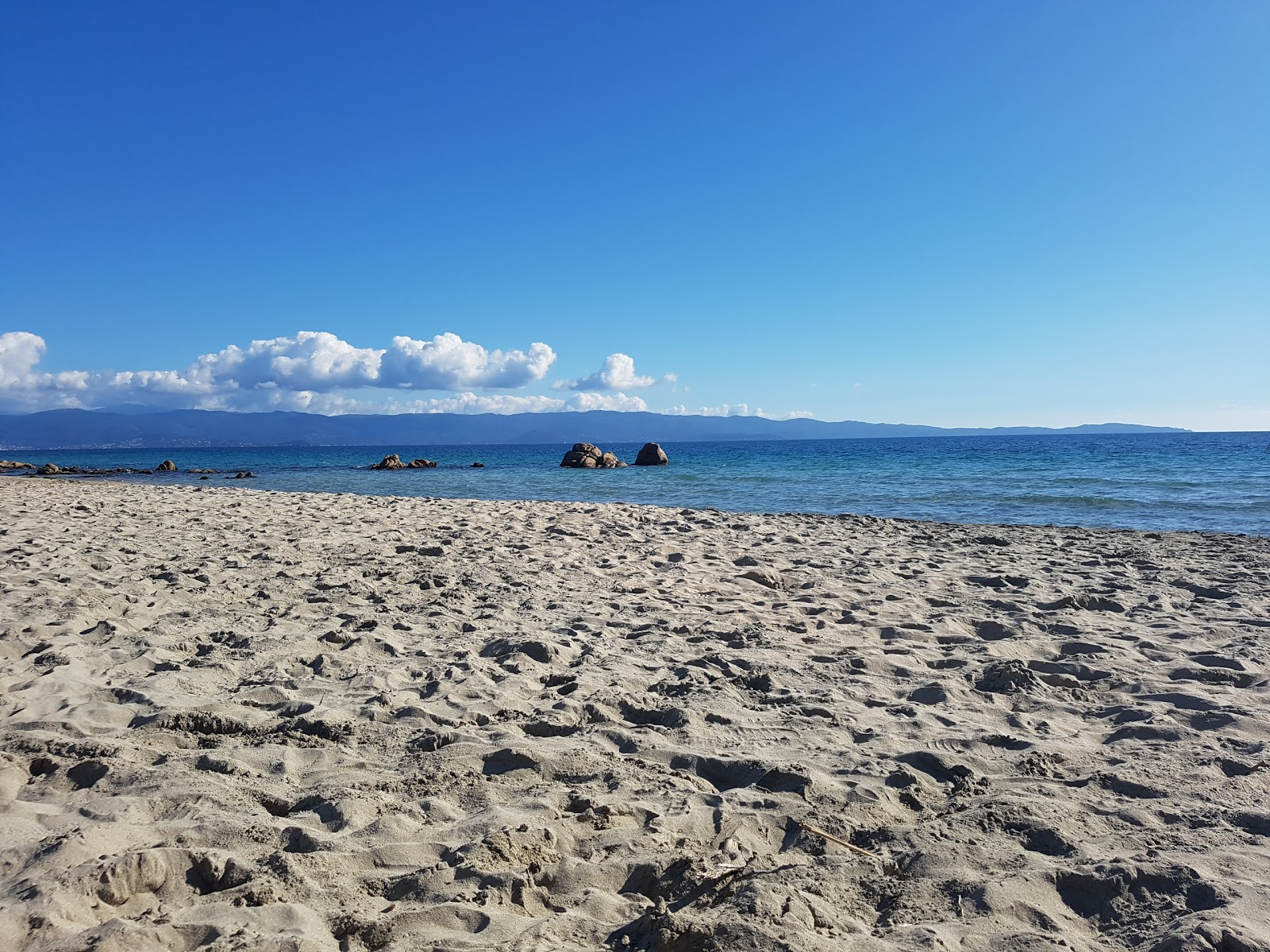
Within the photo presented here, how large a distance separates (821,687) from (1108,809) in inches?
67.0

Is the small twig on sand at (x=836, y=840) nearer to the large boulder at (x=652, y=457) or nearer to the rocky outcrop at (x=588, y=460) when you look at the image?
the rocky outcrop at (x=588, y=460)

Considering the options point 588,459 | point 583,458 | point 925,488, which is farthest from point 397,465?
point 925,488

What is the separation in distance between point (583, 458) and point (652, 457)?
6040 mm

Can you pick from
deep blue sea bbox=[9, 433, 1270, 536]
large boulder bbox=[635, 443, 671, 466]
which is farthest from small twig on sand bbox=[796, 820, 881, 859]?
large boulder bbox=[635, 443, 671, 466]

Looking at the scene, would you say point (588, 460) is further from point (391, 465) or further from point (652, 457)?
point (391, 465)

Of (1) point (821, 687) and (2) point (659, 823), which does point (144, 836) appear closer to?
(2) point (659, 823)

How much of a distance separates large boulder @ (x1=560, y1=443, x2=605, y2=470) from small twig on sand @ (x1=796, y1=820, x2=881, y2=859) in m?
36.2

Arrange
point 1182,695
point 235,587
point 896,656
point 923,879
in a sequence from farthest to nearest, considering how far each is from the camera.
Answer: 1. point 235,587
2. point 896,656
3. point 1182,695
4. point 923,879

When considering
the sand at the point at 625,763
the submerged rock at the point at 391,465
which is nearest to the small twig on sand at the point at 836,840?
the sand at the point at 625,763

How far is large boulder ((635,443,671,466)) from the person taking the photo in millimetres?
43781

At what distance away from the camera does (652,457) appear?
44500mm

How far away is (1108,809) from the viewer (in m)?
3.06

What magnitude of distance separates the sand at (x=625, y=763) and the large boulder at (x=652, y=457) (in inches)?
1427

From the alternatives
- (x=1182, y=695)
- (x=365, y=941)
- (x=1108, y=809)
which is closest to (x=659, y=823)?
(x=365, y=941)
